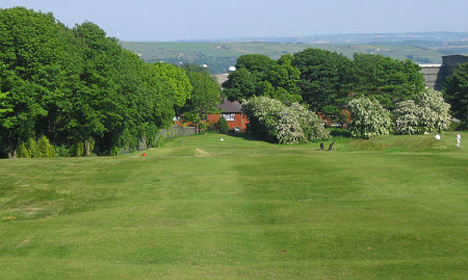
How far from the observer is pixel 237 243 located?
18484 millimetres

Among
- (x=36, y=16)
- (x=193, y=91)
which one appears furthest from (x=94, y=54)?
(x=193, y=91)

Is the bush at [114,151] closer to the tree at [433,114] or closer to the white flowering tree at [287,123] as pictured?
the white flowering tree at [287,123]

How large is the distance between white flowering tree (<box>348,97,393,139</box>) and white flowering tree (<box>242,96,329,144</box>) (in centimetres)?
514

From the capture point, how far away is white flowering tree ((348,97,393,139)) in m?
86.1

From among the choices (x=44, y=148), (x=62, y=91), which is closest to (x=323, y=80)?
(x=62, y=91)

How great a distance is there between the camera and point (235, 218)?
22516mm

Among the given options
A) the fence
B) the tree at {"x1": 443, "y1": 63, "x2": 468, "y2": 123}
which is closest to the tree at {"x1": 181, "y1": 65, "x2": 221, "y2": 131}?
the fence

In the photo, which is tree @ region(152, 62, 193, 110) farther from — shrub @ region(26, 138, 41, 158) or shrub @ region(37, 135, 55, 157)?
shrub @ region(26, 138, 41, 158)

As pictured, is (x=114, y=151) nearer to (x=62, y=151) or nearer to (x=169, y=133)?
(x=62, y=151)

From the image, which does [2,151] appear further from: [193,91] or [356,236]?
[193,91]

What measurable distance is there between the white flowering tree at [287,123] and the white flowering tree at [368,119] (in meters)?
5.14

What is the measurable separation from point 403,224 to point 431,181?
9595 millimetres

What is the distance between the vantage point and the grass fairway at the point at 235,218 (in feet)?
51.6

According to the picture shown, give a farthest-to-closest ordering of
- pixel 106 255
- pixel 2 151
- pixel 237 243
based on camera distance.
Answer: pixel 2 151
pixel 237 243
pixel 106 255
